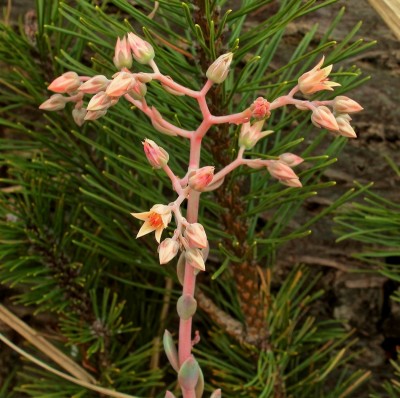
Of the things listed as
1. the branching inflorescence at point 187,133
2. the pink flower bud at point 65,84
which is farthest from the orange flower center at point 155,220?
the pink flower bud at point 65,84

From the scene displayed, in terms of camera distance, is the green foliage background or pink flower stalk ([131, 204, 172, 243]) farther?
the green foliage background

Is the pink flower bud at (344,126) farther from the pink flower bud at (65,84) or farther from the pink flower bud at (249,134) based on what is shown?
the pink flower bud at (65,84)

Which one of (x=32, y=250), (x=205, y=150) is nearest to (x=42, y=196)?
(x=32, y=250)

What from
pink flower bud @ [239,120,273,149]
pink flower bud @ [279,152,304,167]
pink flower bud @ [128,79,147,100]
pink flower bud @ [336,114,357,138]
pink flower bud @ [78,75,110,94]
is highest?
pink flower bud @ [78,75,110,94]

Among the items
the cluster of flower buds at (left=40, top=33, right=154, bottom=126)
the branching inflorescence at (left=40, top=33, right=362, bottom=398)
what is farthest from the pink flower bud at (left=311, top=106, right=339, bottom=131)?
the cluster of flower buds at (left=40, top=33, right=154, bottom=126)

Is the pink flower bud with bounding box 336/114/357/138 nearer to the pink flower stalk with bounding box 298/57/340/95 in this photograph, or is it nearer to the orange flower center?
the pink flower stalk with bounding box 298/57/340/95
